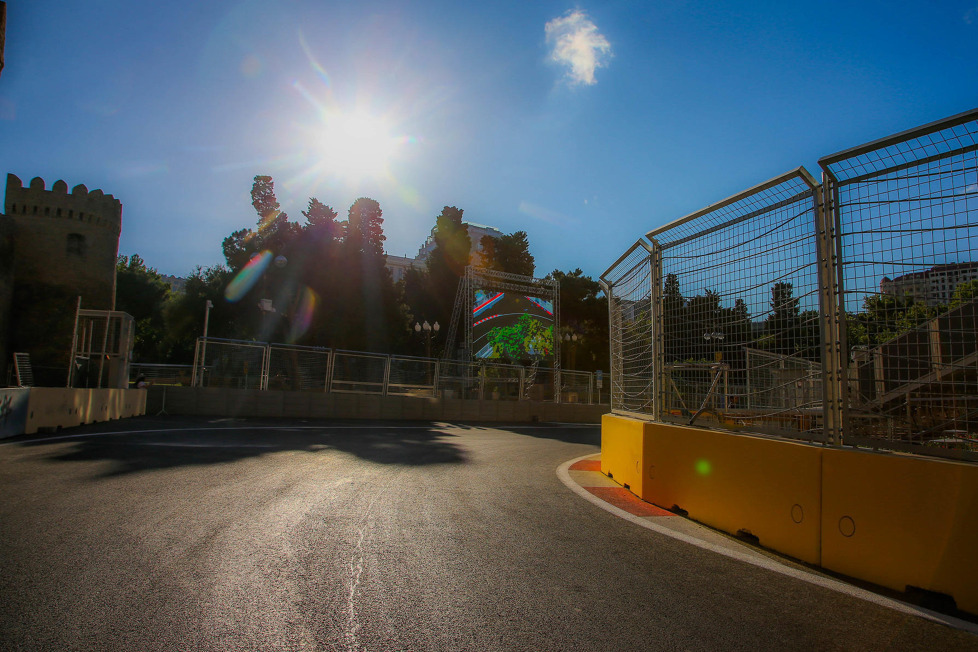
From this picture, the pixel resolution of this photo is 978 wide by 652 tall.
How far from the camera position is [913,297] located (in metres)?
3.37

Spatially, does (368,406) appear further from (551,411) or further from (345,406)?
(551,411)

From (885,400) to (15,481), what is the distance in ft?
24.4

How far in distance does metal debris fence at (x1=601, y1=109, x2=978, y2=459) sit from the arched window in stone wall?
168 feet

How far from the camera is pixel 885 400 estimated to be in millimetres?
3541

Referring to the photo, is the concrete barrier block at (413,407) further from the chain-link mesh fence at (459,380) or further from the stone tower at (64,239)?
the stone tower at (64,239)

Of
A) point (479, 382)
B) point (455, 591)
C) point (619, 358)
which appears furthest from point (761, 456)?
point (479, 382)

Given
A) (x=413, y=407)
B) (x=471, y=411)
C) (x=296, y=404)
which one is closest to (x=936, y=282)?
(x=296, y=404)

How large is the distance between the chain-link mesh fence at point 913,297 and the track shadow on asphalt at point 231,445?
5.55 m

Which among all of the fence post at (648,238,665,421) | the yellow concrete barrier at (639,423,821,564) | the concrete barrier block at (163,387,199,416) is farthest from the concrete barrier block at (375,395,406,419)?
the yellow concrete barrier at (639,423,821,564)

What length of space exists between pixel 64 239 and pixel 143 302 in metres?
13.6

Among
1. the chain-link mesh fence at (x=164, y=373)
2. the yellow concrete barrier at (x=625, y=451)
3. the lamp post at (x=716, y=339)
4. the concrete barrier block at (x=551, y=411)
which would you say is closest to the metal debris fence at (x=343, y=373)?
the chain-link mesh fence at (x=164, y=373)

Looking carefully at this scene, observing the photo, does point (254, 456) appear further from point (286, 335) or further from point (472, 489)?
point (286, 335)

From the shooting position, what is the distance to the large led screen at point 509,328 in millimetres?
37219

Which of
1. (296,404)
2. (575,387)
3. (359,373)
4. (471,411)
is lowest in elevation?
(471,411)
